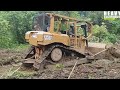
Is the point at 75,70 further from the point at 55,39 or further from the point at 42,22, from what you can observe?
the point at 42,22

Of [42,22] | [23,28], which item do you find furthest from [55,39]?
[23,28]

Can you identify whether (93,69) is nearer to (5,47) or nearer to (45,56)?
(45,56)

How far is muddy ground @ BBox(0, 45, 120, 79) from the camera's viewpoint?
6051mm

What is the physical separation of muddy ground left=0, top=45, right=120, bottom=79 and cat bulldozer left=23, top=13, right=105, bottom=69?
26 cm

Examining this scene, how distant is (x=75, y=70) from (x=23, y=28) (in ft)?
7.95

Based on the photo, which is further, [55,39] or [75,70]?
[55,39]

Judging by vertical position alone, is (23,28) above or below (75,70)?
above

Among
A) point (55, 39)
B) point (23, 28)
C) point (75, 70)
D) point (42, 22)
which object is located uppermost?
point (42, 22)

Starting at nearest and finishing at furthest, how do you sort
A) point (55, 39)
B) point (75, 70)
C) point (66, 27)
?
1. point (75, 70)
2. point (55, 39)
3. point (66, 27)

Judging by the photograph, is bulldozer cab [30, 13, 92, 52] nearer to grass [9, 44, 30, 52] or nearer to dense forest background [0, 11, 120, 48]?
dense forest background [0, 11, 120, 48]

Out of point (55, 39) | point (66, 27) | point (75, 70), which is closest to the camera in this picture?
point (75, 70)

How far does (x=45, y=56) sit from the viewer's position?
6676 millimetres

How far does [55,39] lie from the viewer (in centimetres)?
676
